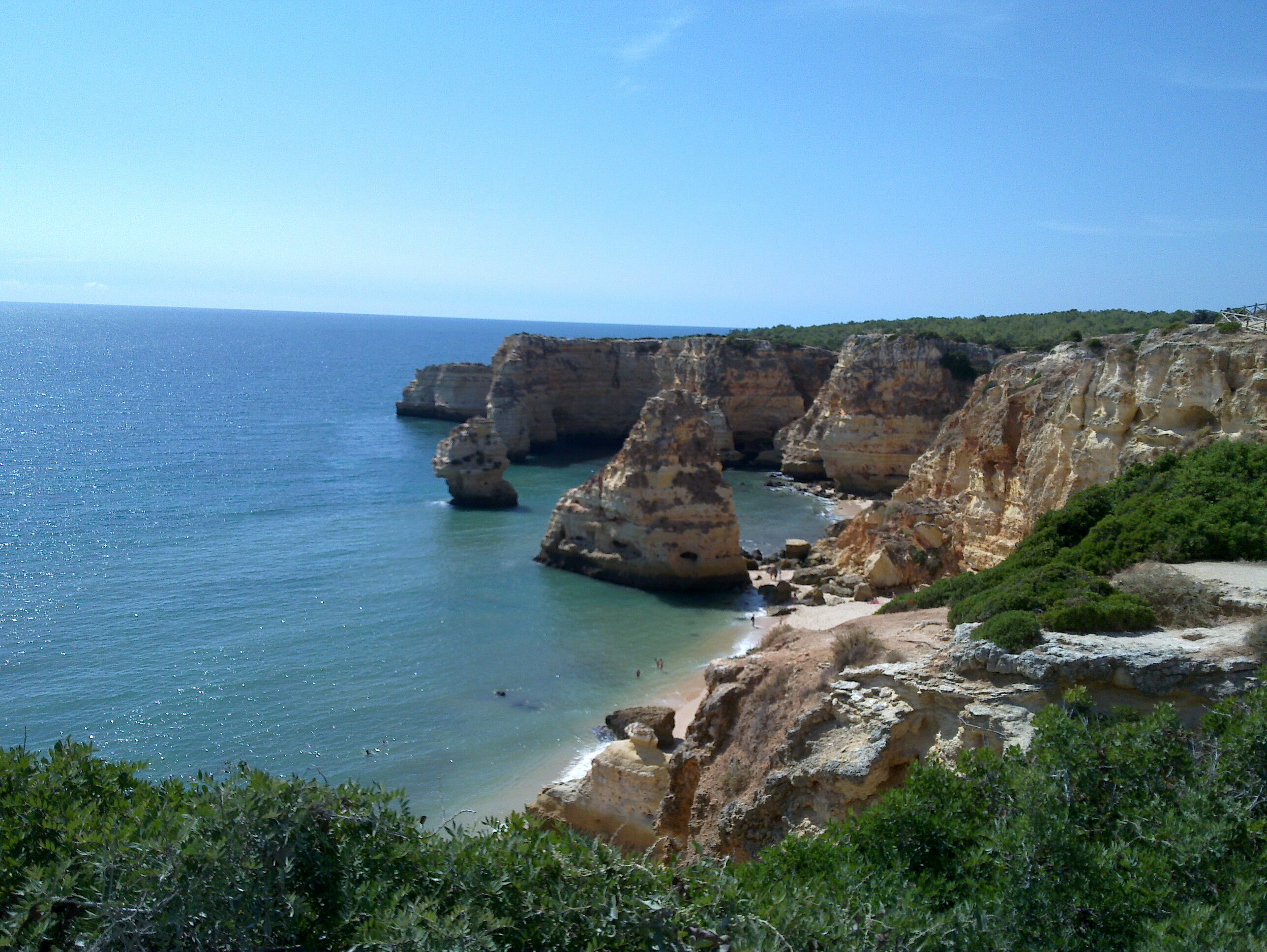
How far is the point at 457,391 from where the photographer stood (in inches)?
3324

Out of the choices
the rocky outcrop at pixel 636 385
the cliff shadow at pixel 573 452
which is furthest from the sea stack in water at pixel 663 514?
the cliff shadow at pixel 573 452

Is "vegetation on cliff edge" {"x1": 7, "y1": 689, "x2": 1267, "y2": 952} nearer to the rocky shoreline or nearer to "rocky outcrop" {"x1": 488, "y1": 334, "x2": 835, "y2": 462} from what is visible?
the rocky shoreline

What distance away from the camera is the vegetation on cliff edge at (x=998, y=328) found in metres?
55.8

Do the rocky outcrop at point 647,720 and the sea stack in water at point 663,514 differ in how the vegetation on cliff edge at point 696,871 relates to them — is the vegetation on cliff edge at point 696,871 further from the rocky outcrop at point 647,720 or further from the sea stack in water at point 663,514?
the sea stack in water at point 663,514

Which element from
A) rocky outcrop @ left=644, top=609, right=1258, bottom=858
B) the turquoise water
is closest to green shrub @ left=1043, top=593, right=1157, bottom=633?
rocky outcrop @ left=644, top=609, right=1258, bottom=858

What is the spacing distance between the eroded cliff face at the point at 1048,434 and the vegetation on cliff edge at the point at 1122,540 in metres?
1.68

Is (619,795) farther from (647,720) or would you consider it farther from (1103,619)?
(1103,619)

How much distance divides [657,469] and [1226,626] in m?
25.4

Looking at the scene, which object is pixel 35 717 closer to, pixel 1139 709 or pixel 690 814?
pixel 690 814

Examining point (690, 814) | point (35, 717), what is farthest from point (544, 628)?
point (690, 814)

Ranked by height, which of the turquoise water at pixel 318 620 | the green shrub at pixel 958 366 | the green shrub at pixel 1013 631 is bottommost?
the turquoise water at pixel 318 620

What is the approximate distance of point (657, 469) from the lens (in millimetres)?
35156

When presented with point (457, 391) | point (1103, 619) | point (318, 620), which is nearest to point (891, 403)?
point (318, 620)

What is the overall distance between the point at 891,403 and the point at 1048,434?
3259cm
